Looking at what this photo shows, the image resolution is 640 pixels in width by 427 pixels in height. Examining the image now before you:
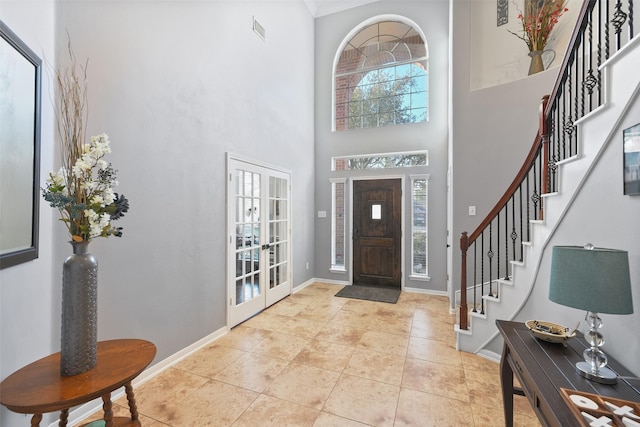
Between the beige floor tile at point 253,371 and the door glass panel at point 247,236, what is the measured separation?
96cm

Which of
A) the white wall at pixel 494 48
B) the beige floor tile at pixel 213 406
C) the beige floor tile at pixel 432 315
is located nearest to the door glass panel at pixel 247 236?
the beige floor tile at pixel 213 406

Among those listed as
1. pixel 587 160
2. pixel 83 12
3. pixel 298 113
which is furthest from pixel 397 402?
pixel 298 113

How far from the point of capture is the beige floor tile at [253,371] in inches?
89.1

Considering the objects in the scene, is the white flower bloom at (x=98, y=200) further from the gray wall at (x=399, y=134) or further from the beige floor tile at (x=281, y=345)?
the gray wall at (x=399, y=134)

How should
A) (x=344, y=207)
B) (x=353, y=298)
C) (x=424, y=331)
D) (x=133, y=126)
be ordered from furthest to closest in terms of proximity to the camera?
1. (x=344, y=207)
2. (x=353, y=298)
3. (x=424, y=331)
4. (x=133, y=126)

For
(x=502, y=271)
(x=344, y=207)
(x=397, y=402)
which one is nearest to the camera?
(x=397, y=402)

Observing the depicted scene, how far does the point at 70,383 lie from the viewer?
1.18m

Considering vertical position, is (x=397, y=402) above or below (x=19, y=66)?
below

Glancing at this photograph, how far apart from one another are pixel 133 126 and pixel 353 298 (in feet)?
12.3

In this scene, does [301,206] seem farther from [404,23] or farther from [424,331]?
[404,23]

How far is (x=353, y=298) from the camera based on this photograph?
14.8 feet

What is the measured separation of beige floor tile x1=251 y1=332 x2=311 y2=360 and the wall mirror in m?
2.03

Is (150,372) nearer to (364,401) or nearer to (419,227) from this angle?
(364,401)

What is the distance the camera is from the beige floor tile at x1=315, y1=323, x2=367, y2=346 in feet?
9.94
